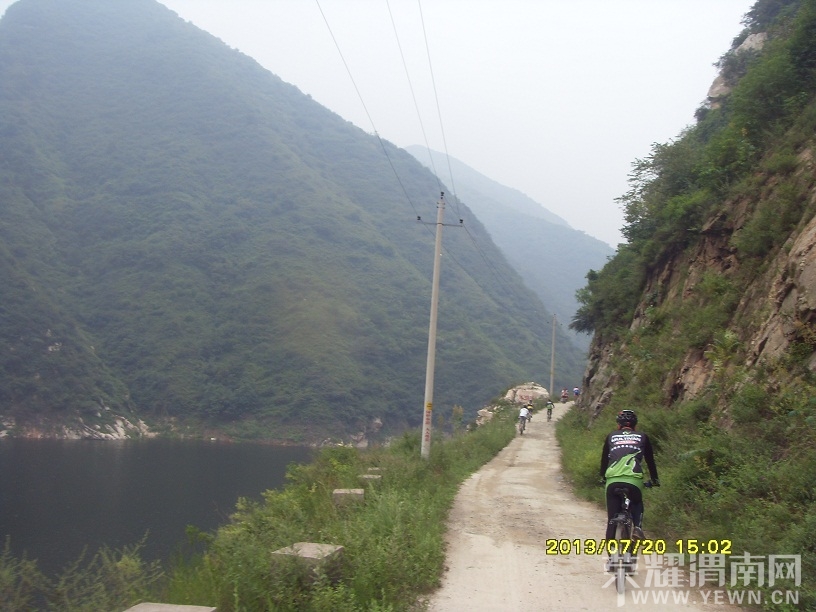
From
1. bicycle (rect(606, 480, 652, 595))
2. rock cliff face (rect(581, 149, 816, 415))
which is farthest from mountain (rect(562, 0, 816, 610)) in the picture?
bicycle (rect(606, 480, 652, 595))

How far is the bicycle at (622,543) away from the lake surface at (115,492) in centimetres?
595

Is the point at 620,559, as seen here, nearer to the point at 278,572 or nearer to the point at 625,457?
the point at 625,457

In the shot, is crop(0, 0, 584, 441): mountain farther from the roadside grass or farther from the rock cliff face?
the roadside grass

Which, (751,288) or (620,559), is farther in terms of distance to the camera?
(751,288)

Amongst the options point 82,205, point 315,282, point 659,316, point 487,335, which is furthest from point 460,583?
point 82,205

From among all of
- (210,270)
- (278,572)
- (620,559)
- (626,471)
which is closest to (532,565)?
(620,559)

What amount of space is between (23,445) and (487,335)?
67.4m

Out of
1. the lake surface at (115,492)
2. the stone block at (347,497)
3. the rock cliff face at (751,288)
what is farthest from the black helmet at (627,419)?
the lake surface at (115,492)

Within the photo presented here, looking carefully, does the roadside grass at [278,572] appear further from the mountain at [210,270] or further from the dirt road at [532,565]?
the mountain at [210,270]

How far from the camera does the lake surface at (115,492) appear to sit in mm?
22109

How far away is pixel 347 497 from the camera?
391 inches

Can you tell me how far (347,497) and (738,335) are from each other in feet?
28.3

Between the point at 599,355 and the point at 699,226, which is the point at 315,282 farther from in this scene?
the point at 699,226

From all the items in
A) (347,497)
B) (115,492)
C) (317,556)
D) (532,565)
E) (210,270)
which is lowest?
(115,492)
